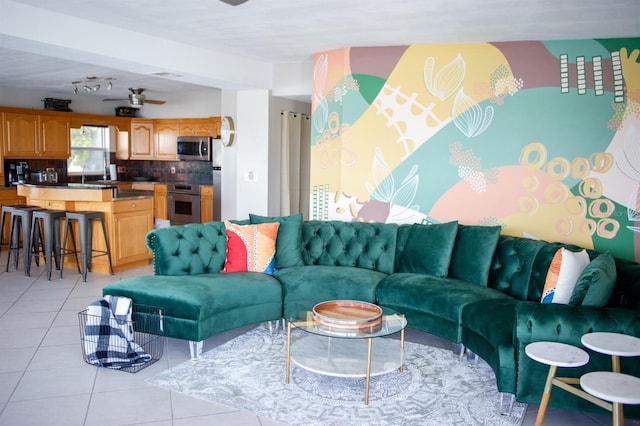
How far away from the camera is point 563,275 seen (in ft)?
11.5

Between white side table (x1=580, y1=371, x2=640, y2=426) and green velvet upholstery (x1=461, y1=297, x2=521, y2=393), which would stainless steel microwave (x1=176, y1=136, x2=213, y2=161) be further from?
white side table (x1=580, y1=371, x2=640, y2=426)

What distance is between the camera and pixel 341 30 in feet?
15.2

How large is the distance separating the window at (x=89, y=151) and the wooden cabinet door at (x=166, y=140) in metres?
1.22

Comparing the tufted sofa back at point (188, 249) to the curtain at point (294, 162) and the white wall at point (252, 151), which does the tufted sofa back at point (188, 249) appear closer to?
the white wall at point (252, 151)

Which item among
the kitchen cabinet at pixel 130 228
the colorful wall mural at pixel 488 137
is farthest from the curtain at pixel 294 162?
the kitchen cabinet at pixel 130 228

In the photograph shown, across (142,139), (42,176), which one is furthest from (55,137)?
(142,139)

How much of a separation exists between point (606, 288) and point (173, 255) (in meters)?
3.16

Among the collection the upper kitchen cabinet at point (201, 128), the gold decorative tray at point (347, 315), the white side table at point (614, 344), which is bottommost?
the gold decorative tray at point (347, 315)

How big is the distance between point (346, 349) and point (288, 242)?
145 centimetres

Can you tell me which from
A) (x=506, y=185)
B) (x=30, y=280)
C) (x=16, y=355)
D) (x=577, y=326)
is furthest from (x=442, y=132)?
(x=30, y=280)

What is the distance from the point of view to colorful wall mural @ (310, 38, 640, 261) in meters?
4.50

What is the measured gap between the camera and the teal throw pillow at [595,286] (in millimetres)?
3105

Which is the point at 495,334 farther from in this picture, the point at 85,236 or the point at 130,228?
the point at 130,228

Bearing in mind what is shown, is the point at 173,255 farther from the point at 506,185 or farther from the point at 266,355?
the point at 506,185
